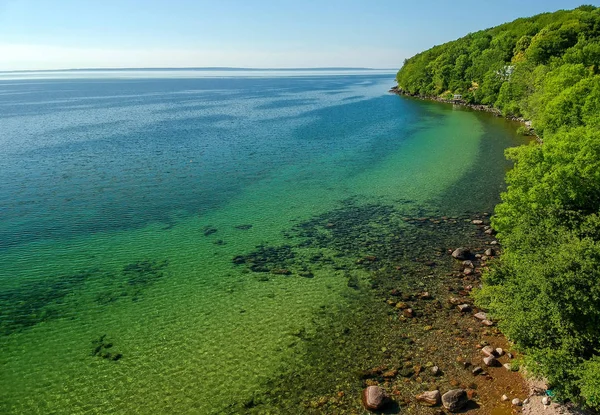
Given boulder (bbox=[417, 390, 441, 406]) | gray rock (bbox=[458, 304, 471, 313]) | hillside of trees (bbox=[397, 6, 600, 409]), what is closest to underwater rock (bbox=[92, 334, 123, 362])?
boulder (bbox=[417, 390, 441, 406])

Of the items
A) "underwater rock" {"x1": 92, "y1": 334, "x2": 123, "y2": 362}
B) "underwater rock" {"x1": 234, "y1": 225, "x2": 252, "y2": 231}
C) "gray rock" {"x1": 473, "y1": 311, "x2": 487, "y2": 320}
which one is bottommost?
"underwater rock" {"x1": 92, "y1": 334, "x2": 123, "y2": 362}

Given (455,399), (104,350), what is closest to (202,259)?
(104,350)

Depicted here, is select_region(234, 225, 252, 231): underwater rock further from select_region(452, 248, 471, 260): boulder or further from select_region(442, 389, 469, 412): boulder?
select_region(442, 389, 469, 412): boulder

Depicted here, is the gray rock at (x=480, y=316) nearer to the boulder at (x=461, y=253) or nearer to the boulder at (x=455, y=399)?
the boulder at (x=455, y=399)

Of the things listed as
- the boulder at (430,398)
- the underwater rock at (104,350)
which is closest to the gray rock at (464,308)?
the boulder at (430,398)

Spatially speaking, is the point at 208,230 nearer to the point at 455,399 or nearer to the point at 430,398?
the point at 430,398

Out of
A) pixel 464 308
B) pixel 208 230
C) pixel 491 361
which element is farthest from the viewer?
pixel 208 230
